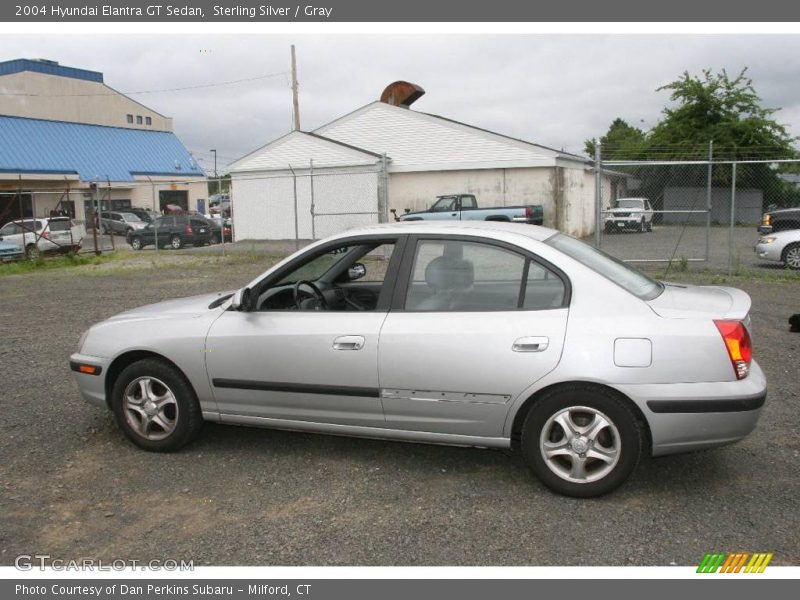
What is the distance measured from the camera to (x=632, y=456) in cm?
374

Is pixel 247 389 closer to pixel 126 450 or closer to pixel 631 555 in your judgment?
pixel 126 450

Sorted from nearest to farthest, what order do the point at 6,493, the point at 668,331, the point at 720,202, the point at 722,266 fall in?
the point at 668,331, the point at 6,493, the point at 722,266, the point at 720,202

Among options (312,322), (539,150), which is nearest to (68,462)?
(312,322)

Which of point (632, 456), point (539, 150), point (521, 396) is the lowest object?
point (632, 456)

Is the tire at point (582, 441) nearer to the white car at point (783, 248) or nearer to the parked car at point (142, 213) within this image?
the white car at point (783, 248)

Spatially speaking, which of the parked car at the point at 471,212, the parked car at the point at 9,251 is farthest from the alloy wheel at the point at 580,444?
the parked car at the point at 9,251

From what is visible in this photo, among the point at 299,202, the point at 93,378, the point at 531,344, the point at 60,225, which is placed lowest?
the point at 93,378

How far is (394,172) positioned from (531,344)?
24.3 m

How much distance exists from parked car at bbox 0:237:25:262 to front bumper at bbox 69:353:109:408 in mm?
17529

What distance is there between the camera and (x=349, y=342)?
4145 millimetres

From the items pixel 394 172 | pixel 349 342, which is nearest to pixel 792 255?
pixel 349 342

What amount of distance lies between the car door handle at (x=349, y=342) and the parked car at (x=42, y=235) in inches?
745

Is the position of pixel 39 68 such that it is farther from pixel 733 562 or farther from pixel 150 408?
pixel 733 562

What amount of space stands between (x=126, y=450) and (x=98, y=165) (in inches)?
1505
